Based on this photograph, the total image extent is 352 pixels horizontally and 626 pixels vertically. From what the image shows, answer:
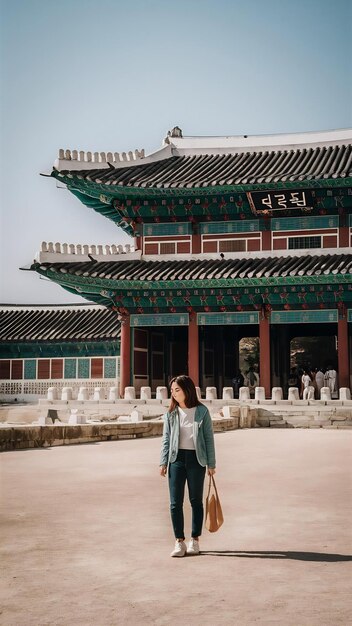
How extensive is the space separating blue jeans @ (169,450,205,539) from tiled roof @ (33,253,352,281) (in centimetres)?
2073

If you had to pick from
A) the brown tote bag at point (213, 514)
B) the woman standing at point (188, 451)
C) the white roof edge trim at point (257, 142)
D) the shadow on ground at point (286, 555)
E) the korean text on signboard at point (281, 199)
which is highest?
the white roof edge trim at point (257, 142)

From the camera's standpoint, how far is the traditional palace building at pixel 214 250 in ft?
94.1

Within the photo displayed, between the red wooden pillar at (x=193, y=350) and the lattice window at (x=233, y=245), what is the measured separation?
2887mm

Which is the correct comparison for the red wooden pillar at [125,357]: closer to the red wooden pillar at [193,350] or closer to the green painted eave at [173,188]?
the red wooden pillar at [193,350]

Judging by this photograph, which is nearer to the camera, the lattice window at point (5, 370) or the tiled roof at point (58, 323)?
the tiled roof at point (58, 323)

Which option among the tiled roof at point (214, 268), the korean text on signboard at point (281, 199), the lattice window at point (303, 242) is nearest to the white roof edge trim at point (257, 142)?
the korean text on signboard at point (281, 199)

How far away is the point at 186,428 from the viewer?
23.5 feet

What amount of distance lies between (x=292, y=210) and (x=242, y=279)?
3.84 metres

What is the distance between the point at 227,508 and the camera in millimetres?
9117

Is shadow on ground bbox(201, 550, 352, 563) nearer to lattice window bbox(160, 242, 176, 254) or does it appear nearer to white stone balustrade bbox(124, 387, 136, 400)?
white stone balustrade bbox(124, 387, 136, 400)

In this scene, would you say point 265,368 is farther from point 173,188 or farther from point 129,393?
point 173,188

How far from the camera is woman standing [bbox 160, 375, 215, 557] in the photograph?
694 cm

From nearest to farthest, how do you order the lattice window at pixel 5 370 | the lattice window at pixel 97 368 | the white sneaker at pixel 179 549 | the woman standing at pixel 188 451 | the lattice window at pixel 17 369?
the white sneaker at pixel 179 549, the woman standing at pixel 188 451, the lattice window at pixel 97 368, the lattice window at pixel 17 369, the lattice window at pixel 5 370

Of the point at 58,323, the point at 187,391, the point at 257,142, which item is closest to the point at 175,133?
the point at 257,142
